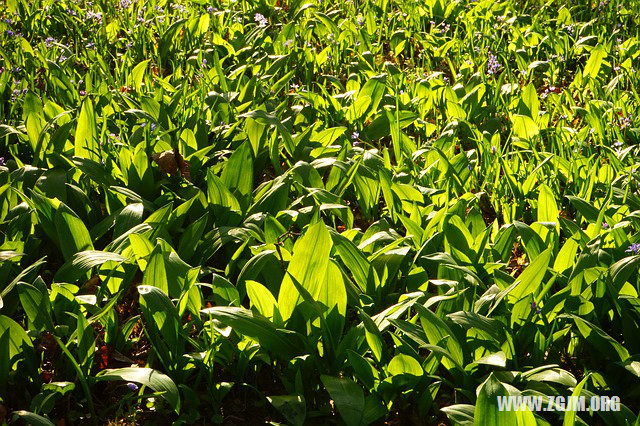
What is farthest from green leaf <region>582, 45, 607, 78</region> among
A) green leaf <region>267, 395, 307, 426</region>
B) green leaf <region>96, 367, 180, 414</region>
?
green leaf <region>96, 367, 180, 414</region>

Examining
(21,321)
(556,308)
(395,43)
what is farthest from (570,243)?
(395,43)

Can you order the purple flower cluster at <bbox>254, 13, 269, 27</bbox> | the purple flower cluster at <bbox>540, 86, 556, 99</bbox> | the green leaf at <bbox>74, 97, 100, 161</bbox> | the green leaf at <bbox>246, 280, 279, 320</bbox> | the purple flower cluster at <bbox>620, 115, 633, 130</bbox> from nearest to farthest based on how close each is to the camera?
the green leaf at <bbox>246, 280, 279, 320</bbox>, the green leaf at <bbox>74, 97, 100, 161</bbox>, the purple flower cluster at <bbox>620, 115, 633, 130</bbox>, the purple flower cluster at <bbox>540, 86, 556, 99</bbox>, the purple flower cluster at <bbox>254, 13, 269, 27</bbox>

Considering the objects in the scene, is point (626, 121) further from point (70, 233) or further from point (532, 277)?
point (70, 233)

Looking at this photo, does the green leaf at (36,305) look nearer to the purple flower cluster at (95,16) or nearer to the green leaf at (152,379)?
the green leaf at (152,379)

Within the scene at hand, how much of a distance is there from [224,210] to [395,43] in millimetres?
2233

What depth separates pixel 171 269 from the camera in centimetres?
238

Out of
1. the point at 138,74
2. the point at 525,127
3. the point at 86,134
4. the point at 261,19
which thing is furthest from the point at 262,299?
the point at 261,19

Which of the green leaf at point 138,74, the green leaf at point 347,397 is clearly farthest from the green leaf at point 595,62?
the green leaf at point 347,397

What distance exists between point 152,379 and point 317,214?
903mm

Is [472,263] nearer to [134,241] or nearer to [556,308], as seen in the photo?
[556,308]

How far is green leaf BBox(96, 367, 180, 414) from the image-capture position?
6.77 feet

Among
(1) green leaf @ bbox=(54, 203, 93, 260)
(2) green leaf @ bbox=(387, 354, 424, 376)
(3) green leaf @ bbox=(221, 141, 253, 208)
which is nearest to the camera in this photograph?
(2) green leaf @ bbox=(387, 354, 424, 376)

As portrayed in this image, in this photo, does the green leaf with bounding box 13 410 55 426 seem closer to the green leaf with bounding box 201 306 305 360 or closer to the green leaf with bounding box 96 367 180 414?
the green leaf with bounding box 96 367 180 414

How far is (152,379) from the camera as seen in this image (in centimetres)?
208
